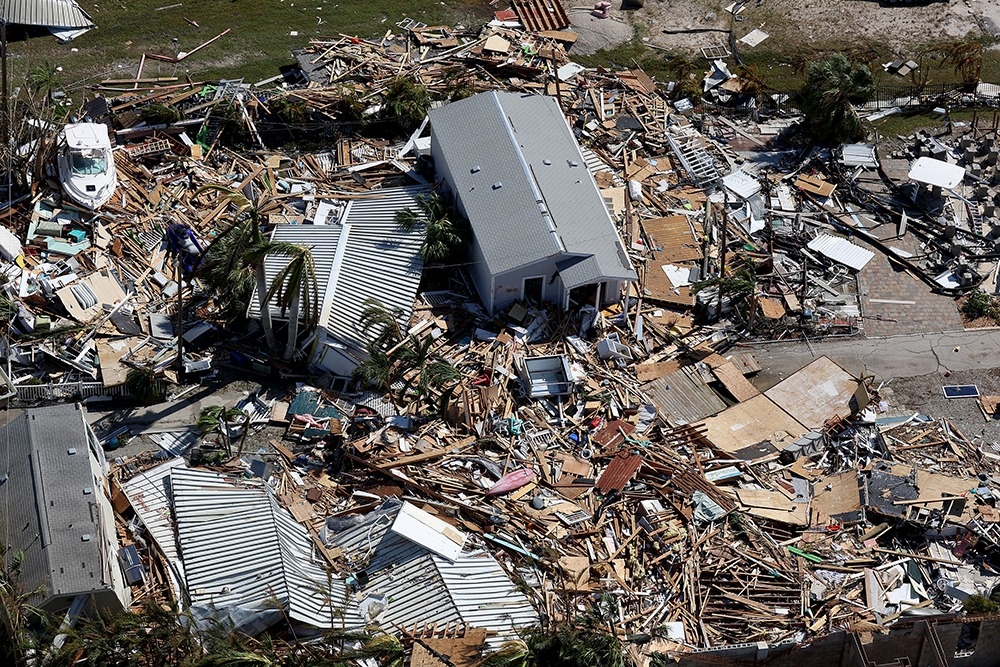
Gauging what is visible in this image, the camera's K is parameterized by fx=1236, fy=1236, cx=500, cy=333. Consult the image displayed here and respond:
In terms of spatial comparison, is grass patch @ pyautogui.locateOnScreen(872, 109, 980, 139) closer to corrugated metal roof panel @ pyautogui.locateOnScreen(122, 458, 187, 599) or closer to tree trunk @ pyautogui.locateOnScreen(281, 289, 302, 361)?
tree trunk @ pyautogui.locateOnScreen(281, 289, 302, 361)

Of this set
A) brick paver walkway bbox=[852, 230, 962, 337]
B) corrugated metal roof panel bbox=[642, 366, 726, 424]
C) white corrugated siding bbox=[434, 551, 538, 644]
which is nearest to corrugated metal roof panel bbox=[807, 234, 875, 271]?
brick paver walkway bbox=[852, 230, 962, 337]

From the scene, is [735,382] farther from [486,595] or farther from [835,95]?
[835,95]

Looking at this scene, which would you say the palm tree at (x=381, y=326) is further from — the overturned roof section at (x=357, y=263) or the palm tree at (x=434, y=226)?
the palm tree at (x=434, y=226)

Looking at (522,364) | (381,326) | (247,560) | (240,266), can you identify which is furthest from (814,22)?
(247,560)

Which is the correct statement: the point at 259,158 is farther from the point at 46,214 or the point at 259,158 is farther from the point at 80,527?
the point at 80,527

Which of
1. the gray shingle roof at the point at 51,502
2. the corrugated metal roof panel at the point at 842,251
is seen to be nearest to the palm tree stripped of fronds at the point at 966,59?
the corrugated metal roof panel at the point at 842,251
